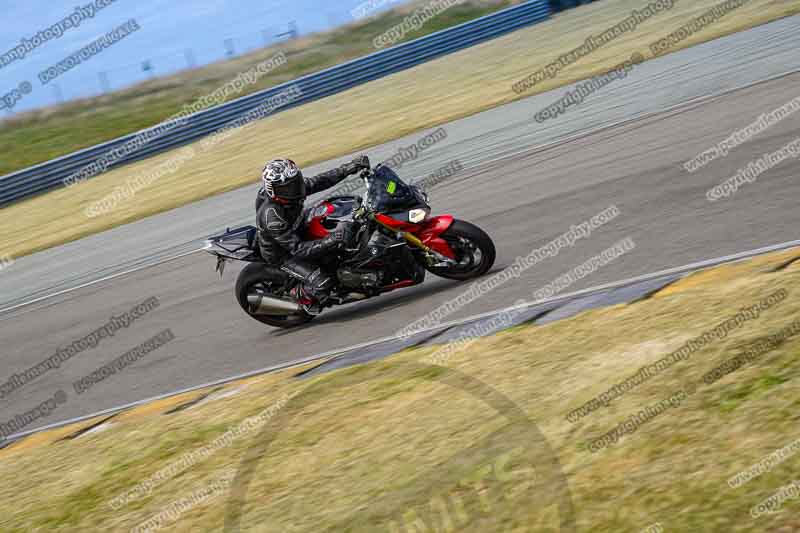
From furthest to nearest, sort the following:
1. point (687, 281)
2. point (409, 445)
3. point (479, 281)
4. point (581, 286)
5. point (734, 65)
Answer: point (734, 65), point (479, 281), point (581, 286), point (687, 281), point (409, 445)

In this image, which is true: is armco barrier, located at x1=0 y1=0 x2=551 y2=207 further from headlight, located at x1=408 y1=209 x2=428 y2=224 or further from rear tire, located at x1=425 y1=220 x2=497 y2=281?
headlight, located at x1=408 y1=209 x2=428 y2=224

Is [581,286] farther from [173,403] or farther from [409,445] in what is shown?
[173,403]

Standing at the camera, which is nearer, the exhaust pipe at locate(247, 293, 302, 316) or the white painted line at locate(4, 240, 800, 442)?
the white painted line at locate(4, 240, 800, 442)

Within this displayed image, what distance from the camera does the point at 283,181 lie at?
8000 mm

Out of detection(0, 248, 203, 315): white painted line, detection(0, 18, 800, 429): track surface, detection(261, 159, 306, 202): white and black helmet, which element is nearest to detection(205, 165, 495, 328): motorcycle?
detection(0, 18, 800, 429): track surface

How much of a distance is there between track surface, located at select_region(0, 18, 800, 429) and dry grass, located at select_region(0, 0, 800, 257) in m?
6.56

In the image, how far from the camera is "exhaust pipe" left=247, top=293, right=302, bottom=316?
8824 mm

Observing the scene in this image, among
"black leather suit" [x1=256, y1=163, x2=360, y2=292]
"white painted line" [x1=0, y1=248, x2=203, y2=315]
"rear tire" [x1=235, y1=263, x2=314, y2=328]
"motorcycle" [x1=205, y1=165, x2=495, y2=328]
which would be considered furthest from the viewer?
"white painted line" [x1=0, y1=248, x2=203, y2=315]

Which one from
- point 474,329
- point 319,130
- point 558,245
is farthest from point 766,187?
point 319,130

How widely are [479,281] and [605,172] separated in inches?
125

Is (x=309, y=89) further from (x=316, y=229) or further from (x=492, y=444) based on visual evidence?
(x=492, y=444)

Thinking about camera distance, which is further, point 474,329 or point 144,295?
point 144,295

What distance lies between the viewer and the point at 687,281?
6.52 metres

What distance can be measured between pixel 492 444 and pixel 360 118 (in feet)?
62.3
